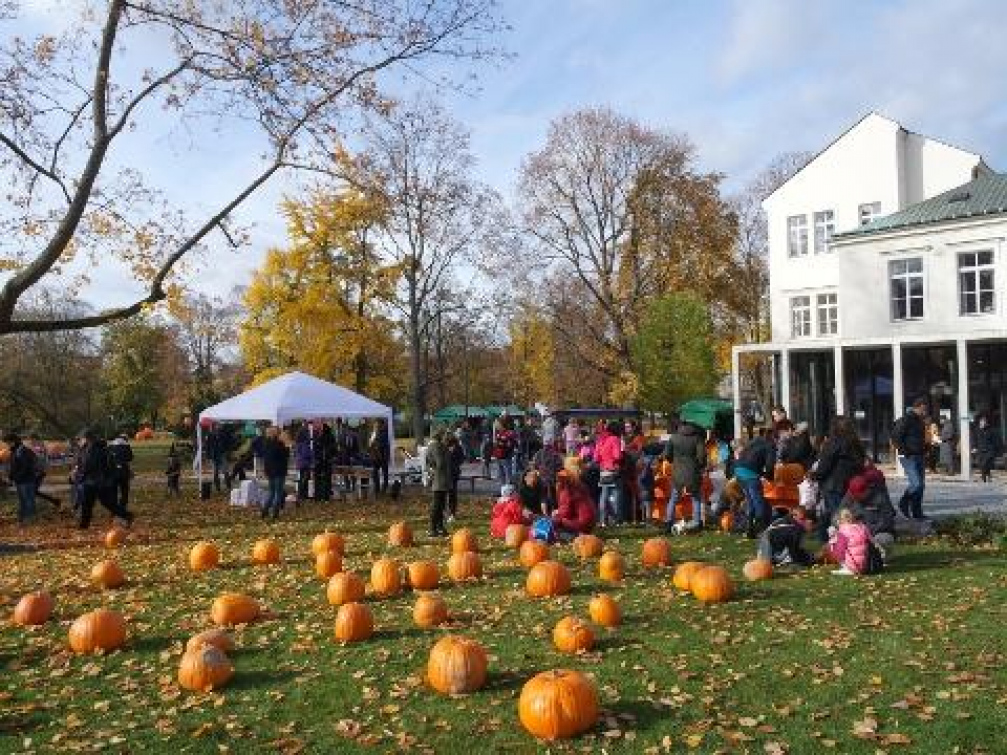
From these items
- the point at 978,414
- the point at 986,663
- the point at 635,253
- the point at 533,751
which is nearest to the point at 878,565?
the point at 986,663

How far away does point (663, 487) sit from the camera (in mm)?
16625

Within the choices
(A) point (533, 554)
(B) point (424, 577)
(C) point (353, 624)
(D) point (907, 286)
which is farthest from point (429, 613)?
(D) point (907, 286)

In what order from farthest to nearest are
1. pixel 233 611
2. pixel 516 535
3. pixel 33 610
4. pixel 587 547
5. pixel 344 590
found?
pixel 516 535
pixel 587 547
pixel 344 590
pixel 33 610
pixel 233 611

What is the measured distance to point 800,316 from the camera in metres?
37.8

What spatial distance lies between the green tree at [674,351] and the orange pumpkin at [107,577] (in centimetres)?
3502

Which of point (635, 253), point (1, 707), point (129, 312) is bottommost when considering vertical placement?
point (1, 707)

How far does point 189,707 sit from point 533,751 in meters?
2.43

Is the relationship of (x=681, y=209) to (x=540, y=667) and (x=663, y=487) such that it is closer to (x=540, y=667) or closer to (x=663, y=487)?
(x=663, y=487)

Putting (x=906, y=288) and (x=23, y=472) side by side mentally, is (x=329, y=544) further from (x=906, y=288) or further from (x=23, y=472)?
(x=906, y=288)

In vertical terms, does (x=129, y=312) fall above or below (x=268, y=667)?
above

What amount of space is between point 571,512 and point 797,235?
27483 millimetres

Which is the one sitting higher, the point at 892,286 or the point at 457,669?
the point at 892,286

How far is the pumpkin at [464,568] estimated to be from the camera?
10.9 meters

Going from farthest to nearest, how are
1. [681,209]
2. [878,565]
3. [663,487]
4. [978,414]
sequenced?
[681,209] → [978,414] → [663,487] → [878,565]
